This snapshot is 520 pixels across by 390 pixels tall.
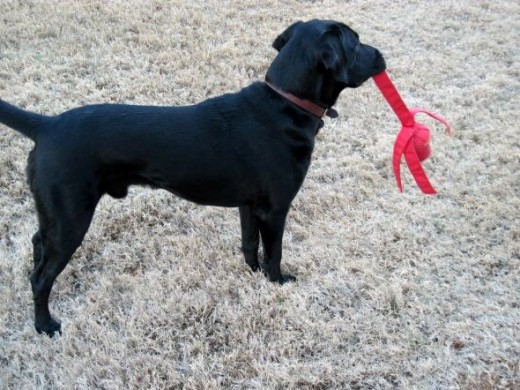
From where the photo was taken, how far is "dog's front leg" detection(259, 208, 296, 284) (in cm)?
269

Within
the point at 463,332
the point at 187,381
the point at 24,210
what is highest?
the point at 463,332

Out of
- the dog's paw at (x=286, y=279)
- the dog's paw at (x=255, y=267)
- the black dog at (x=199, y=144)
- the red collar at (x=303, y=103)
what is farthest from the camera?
the dog's paw at (x=255, y=267)

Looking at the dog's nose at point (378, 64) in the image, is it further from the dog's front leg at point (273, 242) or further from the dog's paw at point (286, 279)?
the dog's paw at point (286, 279)

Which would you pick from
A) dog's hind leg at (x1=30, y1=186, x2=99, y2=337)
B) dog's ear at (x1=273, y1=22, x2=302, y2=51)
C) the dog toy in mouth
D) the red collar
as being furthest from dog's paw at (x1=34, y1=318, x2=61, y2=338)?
the dog toy in mouth

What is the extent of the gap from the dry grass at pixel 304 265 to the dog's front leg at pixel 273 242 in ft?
0.31

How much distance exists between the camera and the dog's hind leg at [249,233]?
297cm

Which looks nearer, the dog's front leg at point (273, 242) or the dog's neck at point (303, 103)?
the dog's neck at point (303, 103)

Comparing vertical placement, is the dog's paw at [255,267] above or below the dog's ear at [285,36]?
below

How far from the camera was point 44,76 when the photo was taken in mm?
5188

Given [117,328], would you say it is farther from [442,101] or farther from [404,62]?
[404,62]

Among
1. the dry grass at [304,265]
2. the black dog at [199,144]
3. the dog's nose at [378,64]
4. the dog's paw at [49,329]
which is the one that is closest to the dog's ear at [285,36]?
the black dog at [199,144]

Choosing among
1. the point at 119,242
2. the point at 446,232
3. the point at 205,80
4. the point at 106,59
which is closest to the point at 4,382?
the point at 119,242

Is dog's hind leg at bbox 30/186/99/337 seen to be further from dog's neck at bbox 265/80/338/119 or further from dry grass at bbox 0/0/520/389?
dog's neck at bbox 265/80/338/119

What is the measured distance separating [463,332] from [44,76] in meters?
4.69
